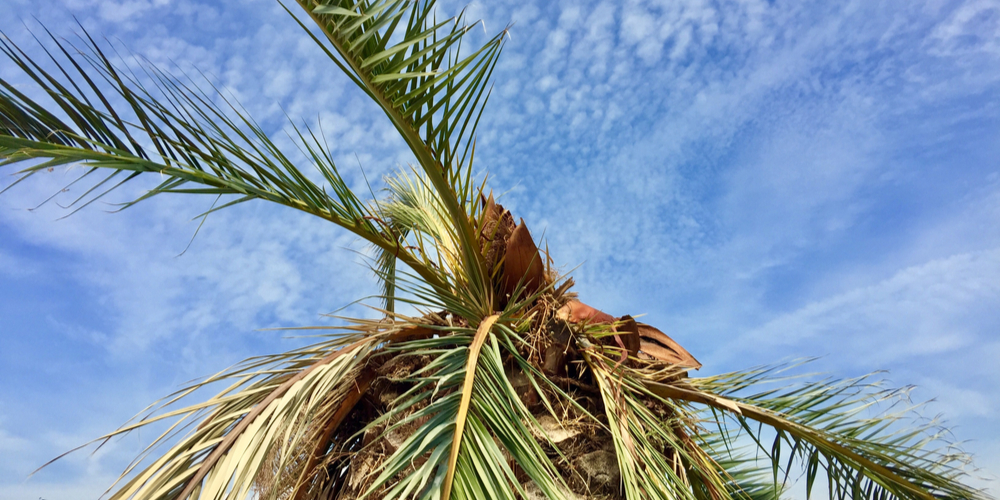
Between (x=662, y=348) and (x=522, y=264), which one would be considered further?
(x=662, y=348)

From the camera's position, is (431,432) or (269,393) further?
(269,393)

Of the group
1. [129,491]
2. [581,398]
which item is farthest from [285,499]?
[581,398]

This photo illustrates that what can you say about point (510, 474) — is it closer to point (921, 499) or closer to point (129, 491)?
point (129, 491)

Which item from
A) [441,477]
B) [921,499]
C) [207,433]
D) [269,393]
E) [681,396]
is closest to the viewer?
[441,477]

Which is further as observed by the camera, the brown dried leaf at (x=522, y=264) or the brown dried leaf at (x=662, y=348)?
the brown dried leaf at (x=662, y=348)

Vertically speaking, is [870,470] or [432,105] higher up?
[432,105]

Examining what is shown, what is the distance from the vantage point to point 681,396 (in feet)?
9.41

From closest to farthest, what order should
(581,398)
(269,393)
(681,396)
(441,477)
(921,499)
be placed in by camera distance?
(441,477) → (269,393) → (581,398) → (681,396) → (921,499)

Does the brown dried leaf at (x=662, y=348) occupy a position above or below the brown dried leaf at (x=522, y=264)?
below

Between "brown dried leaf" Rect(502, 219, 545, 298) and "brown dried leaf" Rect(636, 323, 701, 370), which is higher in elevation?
"brown dried leaf" Rect(502, 219, 545, 298)

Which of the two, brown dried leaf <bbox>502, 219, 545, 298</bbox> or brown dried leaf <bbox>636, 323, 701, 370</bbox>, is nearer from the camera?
brown dried leaf <bbox>502, 219, 545, 298</bbox>

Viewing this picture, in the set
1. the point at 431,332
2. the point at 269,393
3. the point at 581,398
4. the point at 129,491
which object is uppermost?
the point at 431,332

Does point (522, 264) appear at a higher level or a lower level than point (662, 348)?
higher

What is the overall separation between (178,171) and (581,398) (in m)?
1.79
